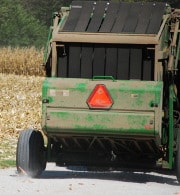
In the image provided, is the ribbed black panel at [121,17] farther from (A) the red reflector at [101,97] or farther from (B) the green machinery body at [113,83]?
(A) the red reflector at [101,97]

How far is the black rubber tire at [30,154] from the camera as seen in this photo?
37.6 feet

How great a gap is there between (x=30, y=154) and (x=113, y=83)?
162 cm

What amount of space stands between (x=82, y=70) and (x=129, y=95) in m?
0.92

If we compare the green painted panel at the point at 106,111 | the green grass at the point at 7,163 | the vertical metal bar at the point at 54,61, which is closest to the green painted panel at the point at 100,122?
the green painted panel at the point at 106,111

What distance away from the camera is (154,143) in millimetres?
11383

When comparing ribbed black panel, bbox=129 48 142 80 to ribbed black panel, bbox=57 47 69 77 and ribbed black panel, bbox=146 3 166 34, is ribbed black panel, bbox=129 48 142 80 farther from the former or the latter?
ribbed black panel, bbox=57 47 69 77

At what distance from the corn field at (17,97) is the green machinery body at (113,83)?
2.95m

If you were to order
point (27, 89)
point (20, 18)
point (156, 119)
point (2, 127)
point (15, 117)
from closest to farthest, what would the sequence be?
point (156, 119), point (2, 127), point (15, 117), point (27, 89), point (20, 18)

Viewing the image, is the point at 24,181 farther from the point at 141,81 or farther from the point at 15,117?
the point at 15,117

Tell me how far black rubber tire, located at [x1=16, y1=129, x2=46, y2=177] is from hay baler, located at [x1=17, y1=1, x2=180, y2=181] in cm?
1

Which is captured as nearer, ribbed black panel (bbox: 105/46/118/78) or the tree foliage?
ribbed black panel (bbox: 105/46/118/78)

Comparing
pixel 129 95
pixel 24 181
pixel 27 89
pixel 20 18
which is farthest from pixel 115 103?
pixel 20 18

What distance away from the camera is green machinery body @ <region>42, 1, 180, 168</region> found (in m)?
10.9

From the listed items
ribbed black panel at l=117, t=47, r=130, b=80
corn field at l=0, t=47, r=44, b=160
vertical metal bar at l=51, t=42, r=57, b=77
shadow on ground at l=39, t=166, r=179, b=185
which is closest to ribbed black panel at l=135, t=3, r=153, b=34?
ribbed black panel at l=117, t=47, r=130, b=80
